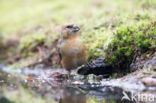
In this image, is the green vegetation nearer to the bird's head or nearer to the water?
the water

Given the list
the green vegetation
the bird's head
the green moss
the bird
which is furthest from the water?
the bird's head

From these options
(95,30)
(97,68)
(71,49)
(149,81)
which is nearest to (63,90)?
(71,49)

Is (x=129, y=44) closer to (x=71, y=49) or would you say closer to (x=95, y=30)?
(x=71, y=49)

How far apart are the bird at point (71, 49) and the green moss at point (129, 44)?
68cm

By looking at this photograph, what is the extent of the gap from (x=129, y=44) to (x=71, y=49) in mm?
1277

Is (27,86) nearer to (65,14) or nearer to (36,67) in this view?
(36,67)

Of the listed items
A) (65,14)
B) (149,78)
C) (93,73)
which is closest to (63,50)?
(93,73)

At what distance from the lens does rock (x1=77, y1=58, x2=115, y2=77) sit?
8.22 meters

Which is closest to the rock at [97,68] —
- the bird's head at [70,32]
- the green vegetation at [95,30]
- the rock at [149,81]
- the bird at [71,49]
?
the green vegetation at [95,30]

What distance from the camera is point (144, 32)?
8.05 m

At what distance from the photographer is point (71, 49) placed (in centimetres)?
782

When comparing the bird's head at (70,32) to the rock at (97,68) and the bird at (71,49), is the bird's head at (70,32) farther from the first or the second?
the rock at (97,68)

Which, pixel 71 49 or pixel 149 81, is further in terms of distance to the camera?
pixel 71 49

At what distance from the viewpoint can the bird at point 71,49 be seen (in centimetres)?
782
